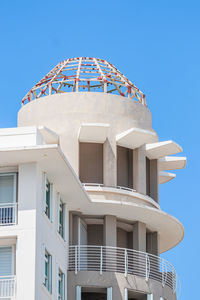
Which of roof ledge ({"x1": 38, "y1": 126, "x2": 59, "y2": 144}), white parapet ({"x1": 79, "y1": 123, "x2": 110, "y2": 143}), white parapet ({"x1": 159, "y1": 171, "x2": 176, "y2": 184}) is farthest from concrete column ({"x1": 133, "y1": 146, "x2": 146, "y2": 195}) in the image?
roof ledge ({"x1": 38, "y1": 126, "x2": 59, "y2": 144})

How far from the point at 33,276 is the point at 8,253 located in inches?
95.6

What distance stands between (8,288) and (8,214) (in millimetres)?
3665

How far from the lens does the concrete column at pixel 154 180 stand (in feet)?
208

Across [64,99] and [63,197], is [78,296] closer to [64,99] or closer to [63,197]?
[63,197]

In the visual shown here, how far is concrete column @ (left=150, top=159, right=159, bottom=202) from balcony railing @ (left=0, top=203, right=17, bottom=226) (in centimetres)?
1336

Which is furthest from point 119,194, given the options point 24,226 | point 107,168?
point 24,226

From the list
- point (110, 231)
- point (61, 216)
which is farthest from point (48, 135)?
point (110, 231)

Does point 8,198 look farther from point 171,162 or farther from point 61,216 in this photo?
point 171,162

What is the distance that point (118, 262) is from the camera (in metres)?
58.5

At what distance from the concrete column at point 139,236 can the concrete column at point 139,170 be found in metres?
1.83

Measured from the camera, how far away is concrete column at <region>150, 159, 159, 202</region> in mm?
63250

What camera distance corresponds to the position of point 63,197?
56656 millimetres

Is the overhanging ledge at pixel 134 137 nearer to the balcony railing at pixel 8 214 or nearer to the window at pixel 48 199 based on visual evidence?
the window at pixel 48 199

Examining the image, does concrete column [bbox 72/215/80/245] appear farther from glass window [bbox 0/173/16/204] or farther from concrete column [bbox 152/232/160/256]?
glass window [bbox 0/173/16/204]
